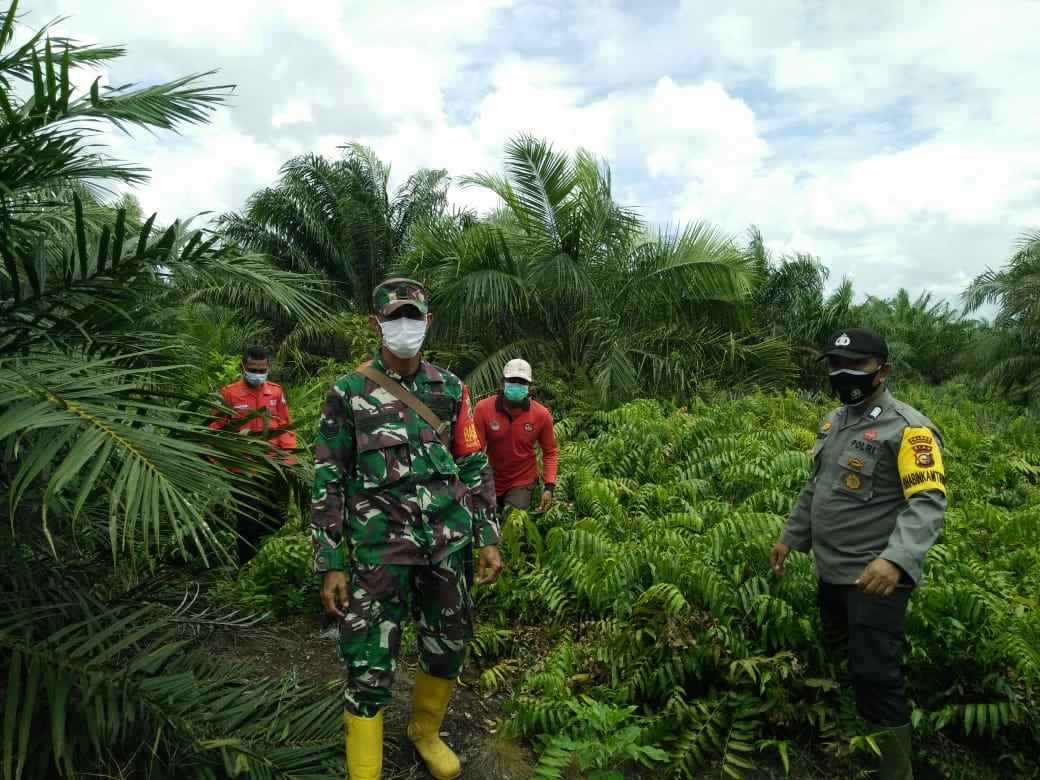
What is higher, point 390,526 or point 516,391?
point 516,391

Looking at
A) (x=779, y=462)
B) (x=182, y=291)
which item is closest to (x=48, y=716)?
(x=182, y=291)

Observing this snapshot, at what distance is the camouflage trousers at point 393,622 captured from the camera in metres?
2.78

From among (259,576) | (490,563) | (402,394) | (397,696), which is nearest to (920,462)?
(490,563)

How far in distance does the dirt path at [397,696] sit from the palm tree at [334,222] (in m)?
13.5

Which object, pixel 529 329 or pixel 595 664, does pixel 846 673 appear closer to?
pixel 595 664

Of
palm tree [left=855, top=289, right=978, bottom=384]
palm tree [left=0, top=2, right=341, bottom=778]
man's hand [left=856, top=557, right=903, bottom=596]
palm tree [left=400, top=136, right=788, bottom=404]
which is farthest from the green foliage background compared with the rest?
palm tree [left=855, top=289, right=978, bottom=384]

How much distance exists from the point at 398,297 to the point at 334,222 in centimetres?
1580

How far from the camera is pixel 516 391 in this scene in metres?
5.47

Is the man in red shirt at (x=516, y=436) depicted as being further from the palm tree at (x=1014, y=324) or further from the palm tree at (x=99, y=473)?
the palm tree at (x=1014, y=324)

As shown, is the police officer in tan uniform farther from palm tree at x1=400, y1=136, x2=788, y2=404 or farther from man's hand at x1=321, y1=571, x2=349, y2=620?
palm tree at x1=400, y1=136, x2=788, y2=404

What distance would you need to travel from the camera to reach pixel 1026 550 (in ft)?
15.6

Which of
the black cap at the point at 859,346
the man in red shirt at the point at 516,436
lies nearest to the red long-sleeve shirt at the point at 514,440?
the man in red shirt at the point at 516,436

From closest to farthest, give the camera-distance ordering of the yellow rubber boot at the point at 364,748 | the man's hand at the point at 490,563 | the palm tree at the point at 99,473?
1. the palm tree at the point at 99,473
2. the yellow rubber boot at the point at 364,748
3. the man's hand at the point at 490,563

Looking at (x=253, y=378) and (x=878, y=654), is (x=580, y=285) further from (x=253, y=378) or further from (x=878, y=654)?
(x=878, y=654)
